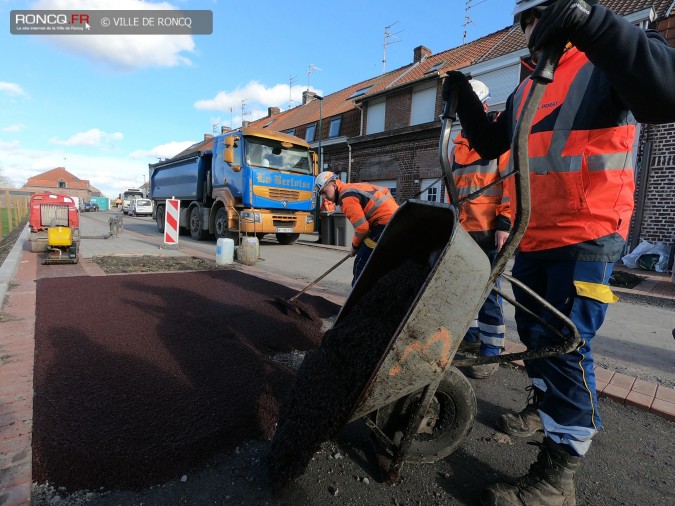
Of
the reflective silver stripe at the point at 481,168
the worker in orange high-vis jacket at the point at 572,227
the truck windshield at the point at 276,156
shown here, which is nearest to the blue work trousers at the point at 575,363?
the worker in orange high-vis jacket at the point at 572,227

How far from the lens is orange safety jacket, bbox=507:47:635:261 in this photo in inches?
57.4

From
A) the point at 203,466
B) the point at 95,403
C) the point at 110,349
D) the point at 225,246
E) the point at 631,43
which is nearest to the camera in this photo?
the point at 631,43

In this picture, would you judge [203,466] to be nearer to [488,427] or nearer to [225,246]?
[488,427]

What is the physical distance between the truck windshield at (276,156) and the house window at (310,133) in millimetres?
10984

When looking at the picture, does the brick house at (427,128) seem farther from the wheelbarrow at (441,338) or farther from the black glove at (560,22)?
the black glove at (560,22)

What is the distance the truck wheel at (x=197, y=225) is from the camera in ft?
43.2

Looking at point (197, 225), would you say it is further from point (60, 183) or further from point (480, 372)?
point (60, 183)

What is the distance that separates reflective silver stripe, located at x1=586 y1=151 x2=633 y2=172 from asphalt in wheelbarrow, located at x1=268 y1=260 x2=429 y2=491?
30.4 inches

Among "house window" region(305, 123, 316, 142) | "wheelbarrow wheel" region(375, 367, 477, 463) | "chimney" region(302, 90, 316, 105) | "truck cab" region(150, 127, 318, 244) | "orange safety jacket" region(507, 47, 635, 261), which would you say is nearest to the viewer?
"orange safety jacket" region(507, 47, 635, 261)

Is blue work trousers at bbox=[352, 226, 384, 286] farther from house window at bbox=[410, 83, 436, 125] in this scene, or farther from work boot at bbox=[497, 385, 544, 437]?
house window at bbox=[410, 83, 436, 125]

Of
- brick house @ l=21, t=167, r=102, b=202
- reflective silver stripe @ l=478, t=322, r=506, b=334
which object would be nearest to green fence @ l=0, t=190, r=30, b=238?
reflective silver stripe @ l=478, t=322, r=506, b=334

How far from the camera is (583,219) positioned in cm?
150

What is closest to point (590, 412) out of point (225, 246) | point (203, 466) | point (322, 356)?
point (322, 356)

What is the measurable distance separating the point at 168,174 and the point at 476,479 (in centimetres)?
1643
